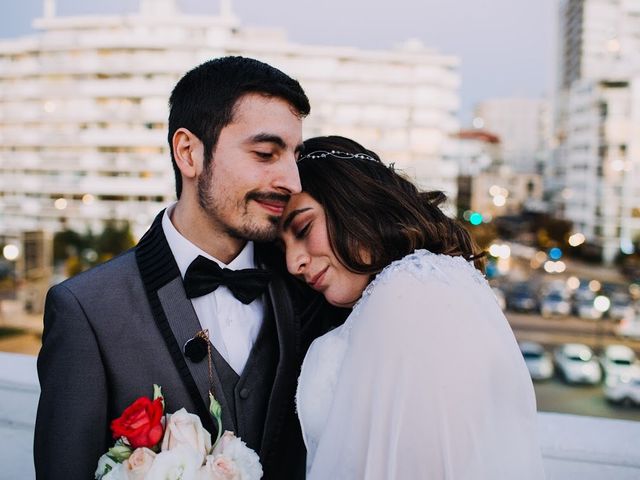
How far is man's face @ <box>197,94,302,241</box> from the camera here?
1581 mm

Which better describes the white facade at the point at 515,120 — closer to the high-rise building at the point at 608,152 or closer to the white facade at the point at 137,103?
the high-rise building at the point at 608,152

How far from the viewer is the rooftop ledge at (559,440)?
2.01 meters

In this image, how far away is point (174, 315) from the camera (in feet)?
5.07

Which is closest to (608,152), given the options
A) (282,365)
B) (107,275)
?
(282,365)

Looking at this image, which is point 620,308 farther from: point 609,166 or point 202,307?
point 202,307

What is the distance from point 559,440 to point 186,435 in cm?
144

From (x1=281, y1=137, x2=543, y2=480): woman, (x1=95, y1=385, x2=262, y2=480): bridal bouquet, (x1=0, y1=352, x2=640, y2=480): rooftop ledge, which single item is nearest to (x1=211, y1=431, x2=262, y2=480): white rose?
(x1=95, y1=385, x2=262, y2=480): bridal bouquet

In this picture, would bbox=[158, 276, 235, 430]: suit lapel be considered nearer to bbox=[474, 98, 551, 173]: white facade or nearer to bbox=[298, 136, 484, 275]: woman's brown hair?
bbox=[298, 136, 484, 275]: woman's brown hair

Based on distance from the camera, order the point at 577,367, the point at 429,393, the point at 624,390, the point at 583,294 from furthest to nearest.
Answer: the point at 583,294 → the point at 577,367 → the point at 624,390 → the point at 429,393

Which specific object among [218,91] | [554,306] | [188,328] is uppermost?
[218,91]

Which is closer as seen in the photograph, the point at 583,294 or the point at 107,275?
the point at 107,275

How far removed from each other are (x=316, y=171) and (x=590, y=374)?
2209 cm

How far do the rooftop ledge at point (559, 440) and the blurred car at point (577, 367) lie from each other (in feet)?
67.7

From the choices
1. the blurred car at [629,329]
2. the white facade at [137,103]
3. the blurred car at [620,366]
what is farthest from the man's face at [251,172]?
the white facade at [137,103]
